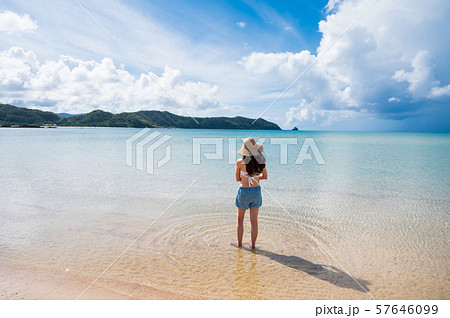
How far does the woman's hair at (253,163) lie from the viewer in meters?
5.70

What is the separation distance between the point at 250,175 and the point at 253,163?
0.29 m

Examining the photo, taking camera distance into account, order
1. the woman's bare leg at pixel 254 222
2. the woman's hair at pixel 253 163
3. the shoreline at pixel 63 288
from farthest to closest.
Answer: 1. the woman's bare leg at pixel 254 222
2. the woman's hair at pixel 253 163
3. the shoreline at pixel 63 288

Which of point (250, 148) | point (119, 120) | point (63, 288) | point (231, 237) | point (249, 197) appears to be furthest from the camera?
point (119, 120)

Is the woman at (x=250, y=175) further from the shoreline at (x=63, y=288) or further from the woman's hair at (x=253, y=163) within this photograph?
the shoreline at (x=63, y=288)

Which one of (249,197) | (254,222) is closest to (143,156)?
(254,222)

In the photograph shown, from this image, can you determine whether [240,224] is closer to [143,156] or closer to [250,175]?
[250,175]

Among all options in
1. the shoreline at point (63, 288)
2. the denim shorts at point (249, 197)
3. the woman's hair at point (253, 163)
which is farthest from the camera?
the denim shorts at point (249, 197)

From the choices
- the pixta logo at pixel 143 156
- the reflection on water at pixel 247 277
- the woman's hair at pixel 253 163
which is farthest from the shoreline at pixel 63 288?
the pixta logo at pixel 143 156

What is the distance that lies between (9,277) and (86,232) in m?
2.42

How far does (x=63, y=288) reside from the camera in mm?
4504
